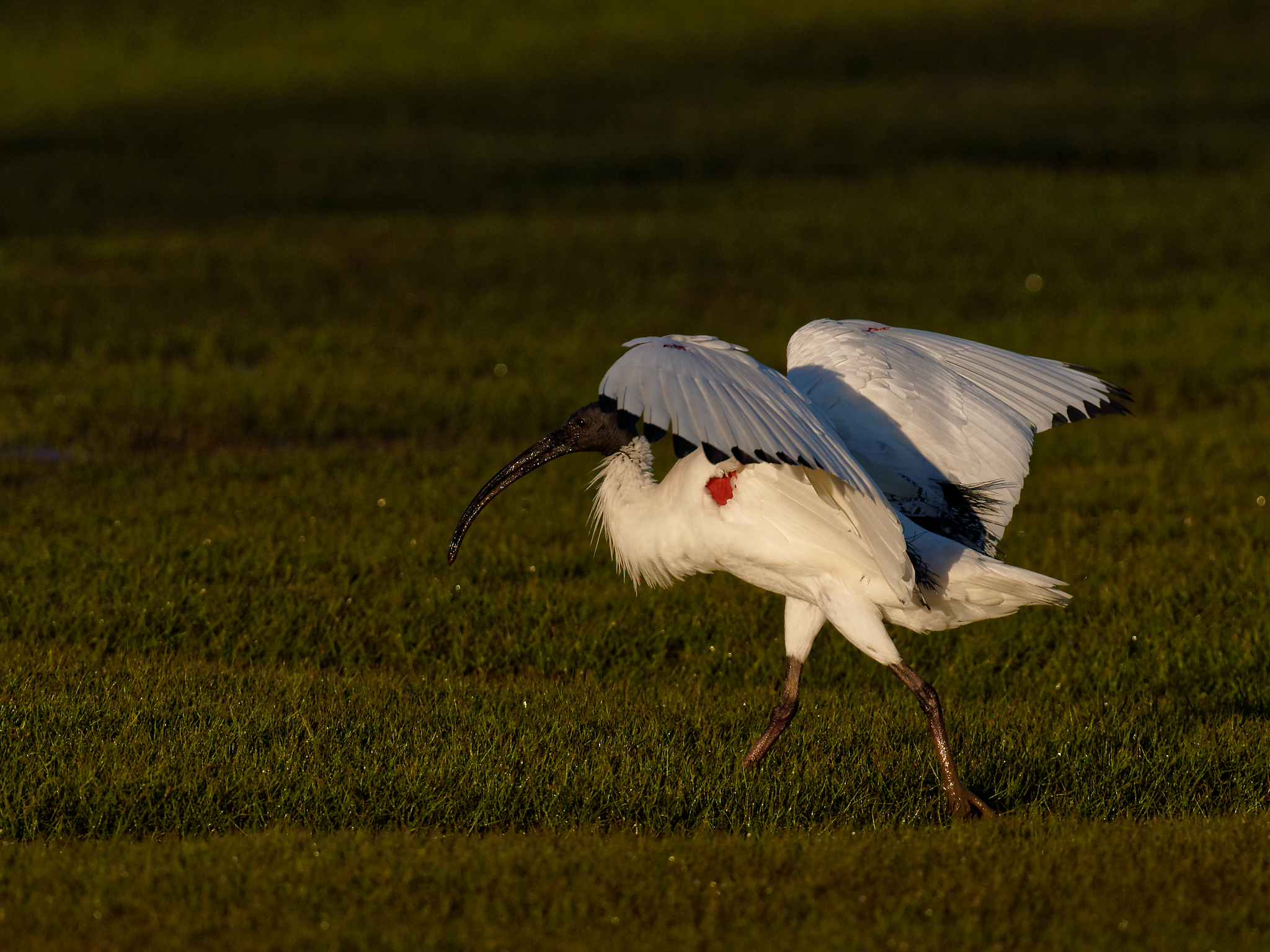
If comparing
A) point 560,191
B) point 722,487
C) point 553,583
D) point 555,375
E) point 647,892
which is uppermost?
point 560,191

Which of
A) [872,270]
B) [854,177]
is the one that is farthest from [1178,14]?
[872,270]

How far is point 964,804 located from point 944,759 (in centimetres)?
15

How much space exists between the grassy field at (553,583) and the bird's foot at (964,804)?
0.13 meters

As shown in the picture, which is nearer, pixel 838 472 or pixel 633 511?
pixel 838 472

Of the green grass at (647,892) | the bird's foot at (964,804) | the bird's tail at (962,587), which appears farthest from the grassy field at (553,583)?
the bird's tail at (962,587)

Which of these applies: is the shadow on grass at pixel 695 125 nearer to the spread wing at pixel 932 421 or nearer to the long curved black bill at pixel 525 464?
the long curved black bill at pixel 525 464

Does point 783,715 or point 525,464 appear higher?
point 525,464

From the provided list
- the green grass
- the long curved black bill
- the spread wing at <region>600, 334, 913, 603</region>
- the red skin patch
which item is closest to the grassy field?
the green grass

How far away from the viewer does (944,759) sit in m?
5.08

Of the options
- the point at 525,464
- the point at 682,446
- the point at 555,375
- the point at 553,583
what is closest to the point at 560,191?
the point at 555,375

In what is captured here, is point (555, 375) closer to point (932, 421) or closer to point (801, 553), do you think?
point (932, 421)

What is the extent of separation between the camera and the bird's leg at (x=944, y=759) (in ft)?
16.5

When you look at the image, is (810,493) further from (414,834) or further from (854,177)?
(854,177)

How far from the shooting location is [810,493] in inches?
200
